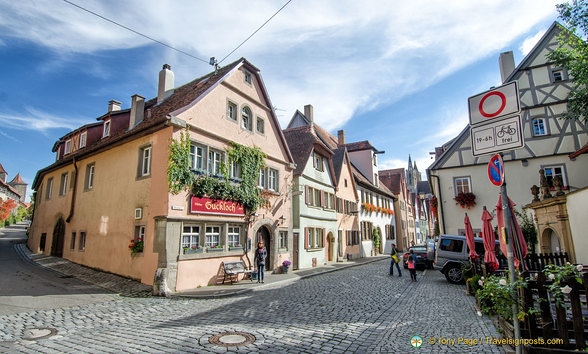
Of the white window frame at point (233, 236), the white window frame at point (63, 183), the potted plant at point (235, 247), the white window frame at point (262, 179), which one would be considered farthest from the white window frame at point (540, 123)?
the white window frame at point (63, 183)

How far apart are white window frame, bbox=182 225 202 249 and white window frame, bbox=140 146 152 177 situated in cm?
285

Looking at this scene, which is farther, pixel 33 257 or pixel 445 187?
pixel 445 187

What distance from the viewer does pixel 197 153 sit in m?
13.6

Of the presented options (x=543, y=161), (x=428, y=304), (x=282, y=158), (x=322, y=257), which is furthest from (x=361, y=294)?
(x=543, y=161)

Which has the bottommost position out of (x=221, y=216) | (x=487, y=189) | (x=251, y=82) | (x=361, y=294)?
(x=361, y=294)

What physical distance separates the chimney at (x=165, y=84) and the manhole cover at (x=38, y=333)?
12632 millimetres

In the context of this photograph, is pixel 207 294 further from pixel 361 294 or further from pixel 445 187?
pixel 445 187

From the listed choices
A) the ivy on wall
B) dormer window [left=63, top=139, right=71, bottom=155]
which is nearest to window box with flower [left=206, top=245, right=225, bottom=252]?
the ivy on wall

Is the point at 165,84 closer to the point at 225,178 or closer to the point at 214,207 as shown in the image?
the point at 225,178

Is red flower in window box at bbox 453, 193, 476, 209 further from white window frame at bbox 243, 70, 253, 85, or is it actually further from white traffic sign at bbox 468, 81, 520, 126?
white traffic sign at bbox 468, 81, 520, 126

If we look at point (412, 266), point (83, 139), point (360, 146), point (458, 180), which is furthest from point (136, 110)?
point (360, 146)

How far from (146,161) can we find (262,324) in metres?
9.41

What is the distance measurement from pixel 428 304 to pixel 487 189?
12.7 meters

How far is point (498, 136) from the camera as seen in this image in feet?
13.0
